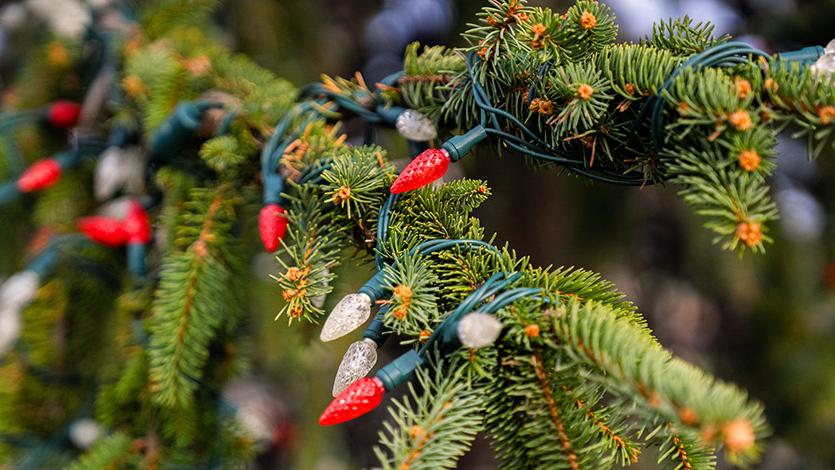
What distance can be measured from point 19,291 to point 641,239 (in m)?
1.51

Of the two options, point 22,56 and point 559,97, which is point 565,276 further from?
point 22,56

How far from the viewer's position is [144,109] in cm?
84

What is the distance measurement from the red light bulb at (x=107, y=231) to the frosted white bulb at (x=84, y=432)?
222 mm

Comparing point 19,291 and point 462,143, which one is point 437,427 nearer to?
point 462,143

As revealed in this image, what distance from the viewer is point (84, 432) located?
2.56ft

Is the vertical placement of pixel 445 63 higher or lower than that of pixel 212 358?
higher

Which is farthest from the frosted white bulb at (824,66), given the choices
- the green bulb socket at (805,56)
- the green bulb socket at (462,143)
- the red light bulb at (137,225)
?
the red light bulb at (137,225)

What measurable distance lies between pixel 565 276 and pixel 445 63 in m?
0.23

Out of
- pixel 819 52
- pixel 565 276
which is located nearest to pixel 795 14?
pixel 819 52

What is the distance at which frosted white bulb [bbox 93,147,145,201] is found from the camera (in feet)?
2.76

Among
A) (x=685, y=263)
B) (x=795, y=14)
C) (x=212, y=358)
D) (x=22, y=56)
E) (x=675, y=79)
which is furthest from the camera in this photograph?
(x=685, y=263)

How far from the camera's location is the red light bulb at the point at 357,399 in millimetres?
394

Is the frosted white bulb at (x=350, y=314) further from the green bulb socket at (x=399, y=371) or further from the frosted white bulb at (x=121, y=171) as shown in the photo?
the frosted white bulb at (x=121, y=171)

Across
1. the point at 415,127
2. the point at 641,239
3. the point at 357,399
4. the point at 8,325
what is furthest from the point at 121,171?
the point at 641,239
